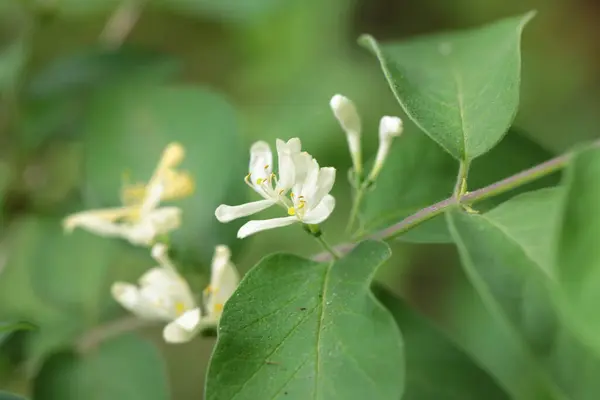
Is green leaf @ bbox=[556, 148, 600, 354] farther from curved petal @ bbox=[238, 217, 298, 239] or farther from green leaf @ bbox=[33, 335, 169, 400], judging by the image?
green leaf @ bbox=[33, 335, 169, 400]

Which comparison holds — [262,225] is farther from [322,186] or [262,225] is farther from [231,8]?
[231,8]

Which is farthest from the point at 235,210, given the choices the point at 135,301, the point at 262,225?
the point at 135,301

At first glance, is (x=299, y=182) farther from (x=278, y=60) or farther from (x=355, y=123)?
(x=278, y=60)

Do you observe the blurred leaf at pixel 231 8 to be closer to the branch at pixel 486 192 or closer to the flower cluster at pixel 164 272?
the flower cluster at pixel 164 272

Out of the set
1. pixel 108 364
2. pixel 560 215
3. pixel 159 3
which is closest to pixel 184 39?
pixel 159 3

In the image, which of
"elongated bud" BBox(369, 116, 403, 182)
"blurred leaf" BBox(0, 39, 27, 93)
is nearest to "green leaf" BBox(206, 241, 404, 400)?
"elongated bud" BBox(369, 116, 403, 182)

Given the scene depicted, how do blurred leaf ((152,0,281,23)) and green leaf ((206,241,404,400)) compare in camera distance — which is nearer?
green leaf ((206,241,404,400))
